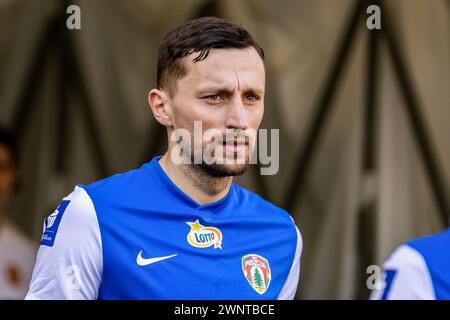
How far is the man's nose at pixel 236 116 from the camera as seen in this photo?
2127 millimetres

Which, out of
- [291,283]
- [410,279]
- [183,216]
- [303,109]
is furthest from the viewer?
[303,109]

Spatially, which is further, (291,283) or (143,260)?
(291,283)

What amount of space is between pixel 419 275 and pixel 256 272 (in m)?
0.53

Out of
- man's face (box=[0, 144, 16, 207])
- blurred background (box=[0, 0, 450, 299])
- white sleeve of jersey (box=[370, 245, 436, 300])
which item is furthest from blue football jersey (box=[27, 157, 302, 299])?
blurred background (box=[0, 0, 450, 299])

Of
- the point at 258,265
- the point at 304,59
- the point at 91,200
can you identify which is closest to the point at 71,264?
the point at 91,200

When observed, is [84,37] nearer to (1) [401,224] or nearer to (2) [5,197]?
(2) [5,197]

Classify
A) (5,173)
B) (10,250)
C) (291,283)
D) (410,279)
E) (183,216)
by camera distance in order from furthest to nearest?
1. (5,173)
2. (10,250)
3. (291,283)
4. (183,216)
5. (410,279)

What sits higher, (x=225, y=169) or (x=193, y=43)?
(x=193, y=43)

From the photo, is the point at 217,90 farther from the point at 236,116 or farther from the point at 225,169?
the point at 225,169

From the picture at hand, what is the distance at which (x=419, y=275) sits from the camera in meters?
1.87

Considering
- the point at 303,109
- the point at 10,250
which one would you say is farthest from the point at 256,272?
the point at 303,109

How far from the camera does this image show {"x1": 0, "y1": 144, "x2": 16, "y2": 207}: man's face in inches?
189

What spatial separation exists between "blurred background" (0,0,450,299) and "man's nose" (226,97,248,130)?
9.91ft

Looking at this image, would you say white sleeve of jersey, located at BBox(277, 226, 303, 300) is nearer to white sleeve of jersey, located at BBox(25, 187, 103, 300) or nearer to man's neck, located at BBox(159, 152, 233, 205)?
man's neck, located at BBox(159, 152, 233, 205)
